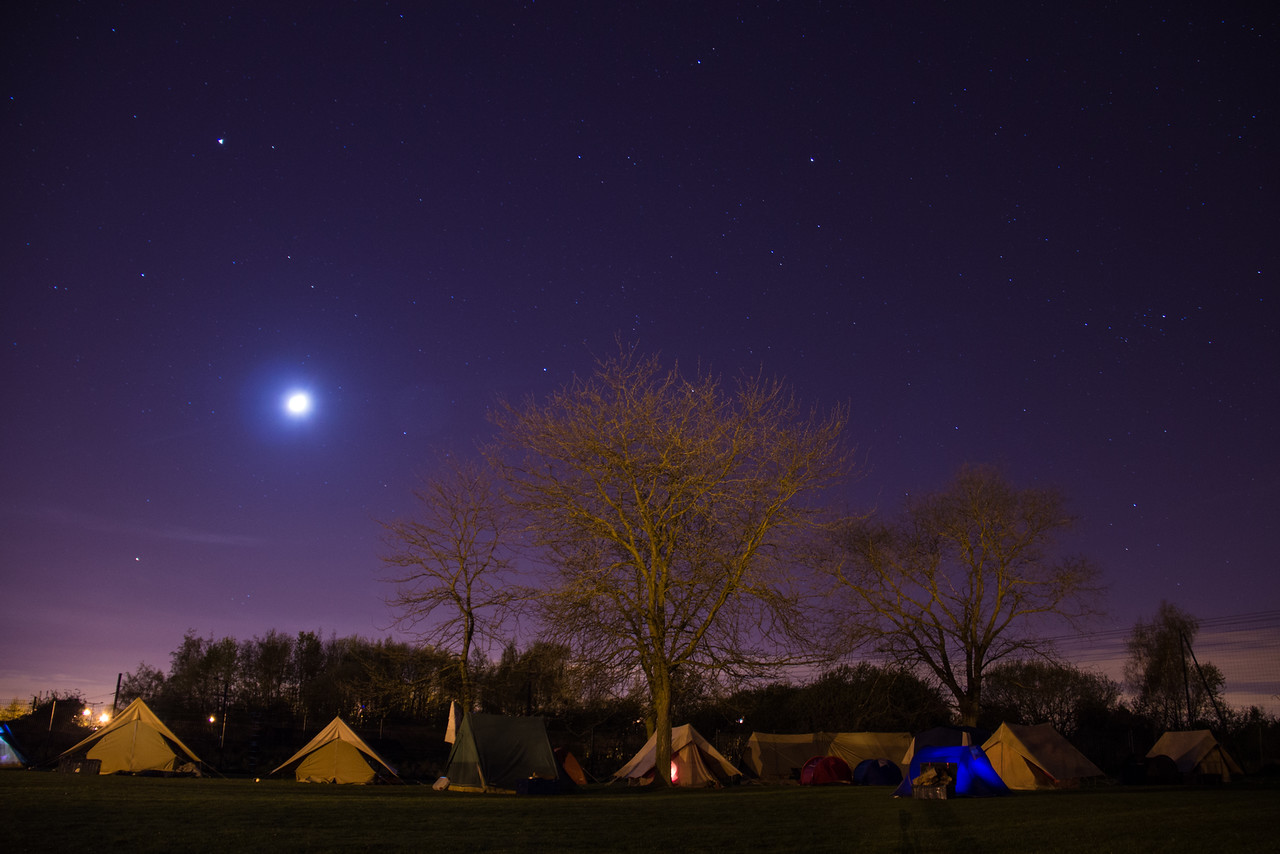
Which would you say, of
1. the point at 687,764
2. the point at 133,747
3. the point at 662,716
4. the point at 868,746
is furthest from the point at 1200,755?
the point at 133,747

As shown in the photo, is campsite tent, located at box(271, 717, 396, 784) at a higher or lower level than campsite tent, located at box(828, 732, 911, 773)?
higher

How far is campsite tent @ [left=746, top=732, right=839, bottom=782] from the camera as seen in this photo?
31.1m

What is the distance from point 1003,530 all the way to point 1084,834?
72.2 ft

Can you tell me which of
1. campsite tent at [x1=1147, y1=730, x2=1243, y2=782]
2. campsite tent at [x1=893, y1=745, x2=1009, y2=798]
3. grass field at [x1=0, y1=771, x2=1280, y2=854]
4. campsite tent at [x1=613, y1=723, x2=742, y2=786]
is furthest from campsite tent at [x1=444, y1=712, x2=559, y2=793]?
campsite tent at [x1=1147, y1=730, x2=1243, y2=782]

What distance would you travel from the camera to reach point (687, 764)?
25578 mm

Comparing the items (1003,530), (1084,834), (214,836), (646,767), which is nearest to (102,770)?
(646,767)

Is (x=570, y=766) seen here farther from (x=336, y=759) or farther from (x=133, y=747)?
(x=133, y=747)

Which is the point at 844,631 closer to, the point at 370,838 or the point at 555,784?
the point at 555,784

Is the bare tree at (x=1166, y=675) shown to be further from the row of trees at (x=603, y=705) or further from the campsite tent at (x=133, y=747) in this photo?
the campsite tent at (x=133, y=747)

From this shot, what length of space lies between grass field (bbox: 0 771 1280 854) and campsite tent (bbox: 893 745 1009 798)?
5.13 metres

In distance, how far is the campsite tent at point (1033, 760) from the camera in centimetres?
2388

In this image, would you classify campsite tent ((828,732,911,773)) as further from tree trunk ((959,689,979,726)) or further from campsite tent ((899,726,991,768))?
campsite tent ((899,726,991,768))

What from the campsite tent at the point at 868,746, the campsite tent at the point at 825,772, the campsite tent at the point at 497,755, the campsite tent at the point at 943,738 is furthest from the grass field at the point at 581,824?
the campsite tent at the point at 868,746

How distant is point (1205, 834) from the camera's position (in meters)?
9.16
